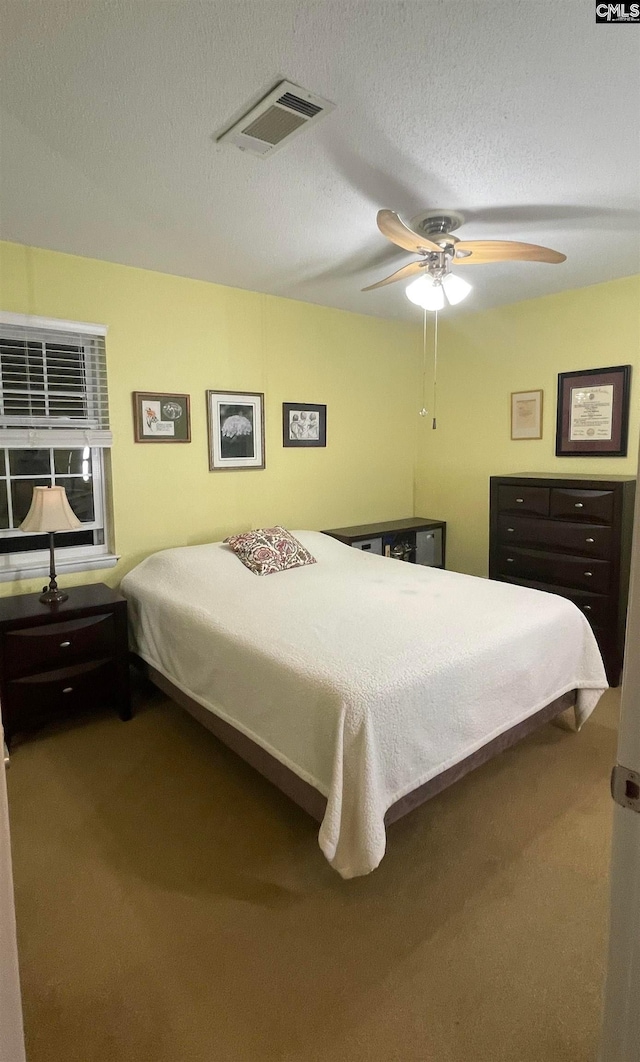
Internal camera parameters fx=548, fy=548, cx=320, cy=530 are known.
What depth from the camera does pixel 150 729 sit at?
290 cm

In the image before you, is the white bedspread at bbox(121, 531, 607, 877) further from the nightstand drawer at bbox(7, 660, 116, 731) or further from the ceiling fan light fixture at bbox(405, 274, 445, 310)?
the ceiling fan light fixture at bbox(405, 274, 445, 310)

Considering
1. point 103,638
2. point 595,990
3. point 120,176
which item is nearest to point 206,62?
point 120,176

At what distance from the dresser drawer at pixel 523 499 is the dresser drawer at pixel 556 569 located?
0.28 metres

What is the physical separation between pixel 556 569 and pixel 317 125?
2817 mm

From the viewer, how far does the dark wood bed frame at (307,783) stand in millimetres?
1848

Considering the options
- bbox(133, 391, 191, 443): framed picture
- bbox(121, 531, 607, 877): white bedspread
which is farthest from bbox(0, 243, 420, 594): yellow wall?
bbox(121, 531, 607, 877): white bedspread

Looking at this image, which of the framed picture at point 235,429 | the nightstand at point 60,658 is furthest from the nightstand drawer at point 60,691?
the framed picture at point 235,429

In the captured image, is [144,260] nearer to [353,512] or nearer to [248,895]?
[353,512]

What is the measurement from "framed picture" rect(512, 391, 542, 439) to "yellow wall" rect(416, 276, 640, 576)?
0.15 ft

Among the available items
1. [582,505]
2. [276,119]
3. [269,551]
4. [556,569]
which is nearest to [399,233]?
[276,119]

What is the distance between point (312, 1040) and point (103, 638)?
2011 millimetres

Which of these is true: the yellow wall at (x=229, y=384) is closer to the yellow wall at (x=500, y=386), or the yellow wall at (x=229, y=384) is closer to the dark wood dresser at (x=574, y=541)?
the yellow wall at (x=500, y=386)

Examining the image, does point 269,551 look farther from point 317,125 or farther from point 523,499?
point 317,125

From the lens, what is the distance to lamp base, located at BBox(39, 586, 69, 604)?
9.37 ft
